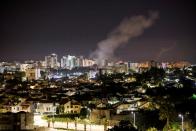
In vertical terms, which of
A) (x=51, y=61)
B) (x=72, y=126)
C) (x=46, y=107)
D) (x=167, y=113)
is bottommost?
(x=72, y=126)

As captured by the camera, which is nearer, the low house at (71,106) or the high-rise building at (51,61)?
the low house at (71,106)

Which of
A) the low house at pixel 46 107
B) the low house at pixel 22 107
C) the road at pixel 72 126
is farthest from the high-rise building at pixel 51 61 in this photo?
the road at pixel 72 126

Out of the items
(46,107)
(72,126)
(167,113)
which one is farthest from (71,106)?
(167,113)

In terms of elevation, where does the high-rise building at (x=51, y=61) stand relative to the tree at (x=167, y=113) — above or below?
above

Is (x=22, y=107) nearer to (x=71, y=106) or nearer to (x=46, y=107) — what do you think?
(x=46, y=107)

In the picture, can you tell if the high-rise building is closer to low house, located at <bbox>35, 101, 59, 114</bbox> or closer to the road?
low house, located at <bbox>35, 101, 59, 114</bbox>

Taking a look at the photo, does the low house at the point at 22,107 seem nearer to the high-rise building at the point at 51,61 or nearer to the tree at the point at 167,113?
the tree at the point at 167,113

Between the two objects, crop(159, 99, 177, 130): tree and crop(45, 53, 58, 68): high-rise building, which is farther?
crop(45, 53, 58, 68): high-rise building

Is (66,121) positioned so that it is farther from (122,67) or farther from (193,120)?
(122,67)

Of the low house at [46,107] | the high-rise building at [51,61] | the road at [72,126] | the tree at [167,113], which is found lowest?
the road at [72,126]

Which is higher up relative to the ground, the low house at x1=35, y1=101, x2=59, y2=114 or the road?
the low house at x1=35, y1=101, x2=59, y2=114

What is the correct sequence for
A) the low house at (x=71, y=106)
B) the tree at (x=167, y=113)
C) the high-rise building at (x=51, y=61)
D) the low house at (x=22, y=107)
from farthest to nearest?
the high-rise building at (x=51, y=61), the low house at (x=22, y=107), the low house at (x=71, y=106), the tree at (x=167, y=113)

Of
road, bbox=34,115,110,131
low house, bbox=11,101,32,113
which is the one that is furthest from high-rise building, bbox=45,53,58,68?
road, bbox=34,115,110,131
